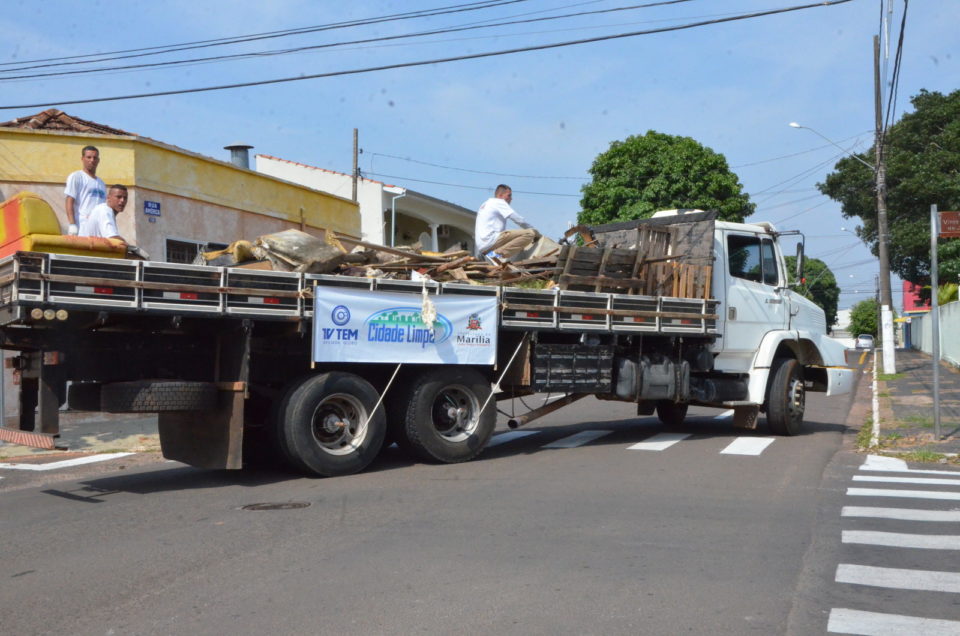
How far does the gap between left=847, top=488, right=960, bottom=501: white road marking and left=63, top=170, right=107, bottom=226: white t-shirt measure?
756 cm

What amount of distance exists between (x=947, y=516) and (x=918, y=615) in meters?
3.09

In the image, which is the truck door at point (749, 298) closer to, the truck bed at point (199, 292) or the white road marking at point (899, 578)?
the truck bed at point (199, 292)

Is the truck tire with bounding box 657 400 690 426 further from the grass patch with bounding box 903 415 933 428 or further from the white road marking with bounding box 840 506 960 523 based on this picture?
the white road marking with bounding box 840 506 960 523

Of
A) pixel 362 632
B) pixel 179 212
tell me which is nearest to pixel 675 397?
pixel 362 632

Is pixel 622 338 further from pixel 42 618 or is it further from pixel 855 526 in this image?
pixel 42 618

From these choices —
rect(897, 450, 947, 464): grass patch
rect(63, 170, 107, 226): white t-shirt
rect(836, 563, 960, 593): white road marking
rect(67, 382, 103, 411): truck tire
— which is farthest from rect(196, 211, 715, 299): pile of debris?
rect(836, 563, 960, 593): white road marking

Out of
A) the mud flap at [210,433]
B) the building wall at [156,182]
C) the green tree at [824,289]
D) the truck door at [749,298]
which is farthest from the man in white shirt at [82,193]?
the green tree at [824,289]

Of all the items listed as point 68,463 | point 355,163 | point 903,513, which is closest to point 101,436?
point 68,463

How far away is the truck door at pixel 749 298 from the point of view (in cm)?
1325

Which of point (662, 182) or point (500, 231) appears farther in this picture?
point (662, 182)

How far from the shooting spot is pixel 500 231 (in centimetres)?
1248

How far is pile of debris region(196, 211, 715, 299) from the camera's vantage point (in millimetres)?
9750

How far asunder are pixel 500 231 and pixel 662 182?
26742 mm

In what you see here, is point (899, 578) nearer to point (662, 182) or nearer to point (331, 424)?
point (331, 424)
